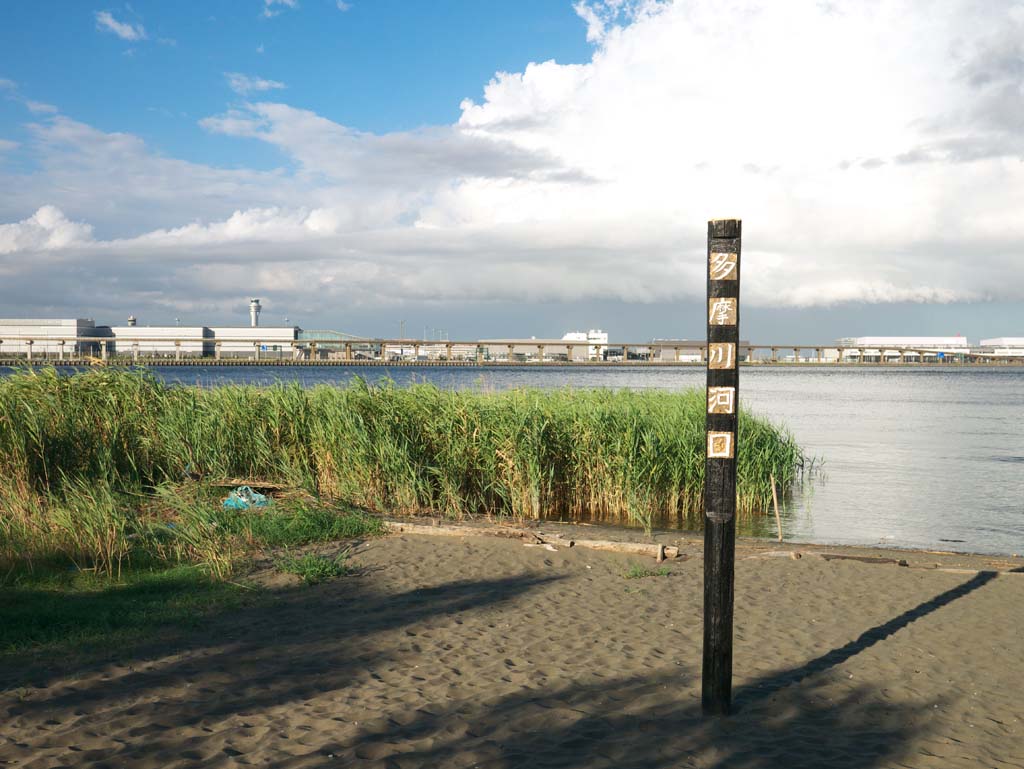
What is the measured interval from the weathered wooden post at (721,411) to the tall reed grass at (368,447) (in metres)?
8.39

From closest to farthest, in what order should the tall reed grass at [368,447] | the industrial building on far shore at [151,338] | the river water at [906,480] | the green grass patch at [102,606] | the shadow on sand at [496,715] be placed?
the shadow on sand at [496,715], the green grass patch at [102,606], the tall reed grass at [368,447], the river water at [906,480], the industrial building on far shore at [151,338]

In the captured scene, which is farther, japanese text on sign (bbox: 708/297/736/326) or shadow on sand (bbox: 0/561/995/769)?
japanese text on sign (bbox: 708/297/736/326)

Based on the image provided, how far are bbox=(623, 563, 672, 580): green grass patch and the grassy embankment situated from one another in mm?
3663

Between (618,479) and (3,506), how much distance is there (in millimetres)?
9871

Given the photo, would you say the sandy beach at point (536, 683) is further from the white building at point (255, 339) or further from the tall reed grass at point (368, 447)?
the white building at point (255, 339)

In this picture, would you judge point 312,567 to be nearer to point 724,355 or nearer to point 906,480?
point 724,355

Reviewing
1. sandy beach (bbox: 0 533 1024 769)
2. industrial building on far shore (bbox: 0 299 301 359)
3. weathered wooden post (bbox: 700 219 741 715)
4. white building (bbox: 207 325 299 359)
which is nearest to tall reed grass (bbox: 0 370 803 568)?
sandy beach (bbox: 0 533 1024 769)

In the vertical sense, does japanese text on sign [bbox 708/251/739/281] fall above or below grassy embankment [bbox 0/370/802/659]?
above

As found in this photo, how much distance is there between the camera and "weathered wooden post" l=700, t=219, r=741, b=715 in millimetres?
5676

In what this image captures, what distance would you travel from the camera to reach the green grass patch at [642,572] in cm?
1030

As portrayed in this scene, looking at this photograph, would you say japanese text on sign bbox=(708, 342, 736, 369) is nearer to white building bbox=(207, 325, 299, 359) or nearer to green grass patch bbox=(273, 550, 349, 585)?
green grass patch bbox=(273, 550, 349, 585)

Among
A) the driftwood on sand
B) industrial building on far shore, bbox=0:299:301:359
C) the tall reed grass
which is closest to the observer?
the driftwood on sand

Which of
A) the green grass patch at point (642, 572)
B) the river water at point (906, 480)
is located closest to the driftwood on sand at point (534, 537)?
the green grass patch at point (642, 572)

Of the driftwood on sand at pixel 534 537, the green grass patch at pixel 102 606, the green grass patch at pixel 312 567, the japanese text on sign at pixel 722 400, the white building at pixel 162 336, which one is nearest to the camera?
the japanese text on sign at pixel 722 400
